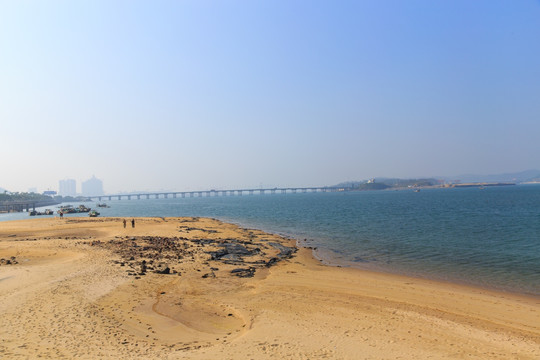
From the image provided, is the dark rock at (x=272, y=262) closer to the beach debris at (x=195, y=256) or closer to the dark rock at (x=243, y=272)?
the beach debris at (x=195, y=256)

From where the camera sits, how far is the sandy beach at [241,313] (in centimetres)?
822

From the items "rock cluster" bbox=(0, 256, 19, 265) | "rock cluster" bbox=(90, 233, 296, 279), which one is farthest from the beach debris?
"rock cluster" bbox=(0, 256, 19, 265)

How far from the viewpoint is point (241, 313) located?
1141cm

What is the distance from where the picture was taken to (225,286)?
15.0 meters

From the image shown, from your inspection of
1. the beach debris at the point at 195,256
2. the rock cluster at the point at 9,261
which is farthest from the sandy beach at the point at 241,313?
the beach debris at the point at 195,256

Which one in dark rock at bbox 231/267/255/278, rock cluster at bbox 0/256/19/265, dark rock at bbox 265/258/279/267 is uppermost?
rock cluster at bbox 0/256/19/265

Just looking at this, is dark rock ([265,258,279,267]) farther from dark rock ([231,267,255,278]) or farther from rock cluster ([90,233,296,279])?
dark rock ([231,267,255,278])

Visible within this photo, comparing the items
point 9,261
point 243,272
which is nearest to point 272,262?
point 243,272

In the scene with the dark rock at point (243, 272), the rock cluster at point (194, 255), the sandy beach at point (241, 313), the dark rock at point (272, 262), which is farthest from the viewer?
the dark rock at point (272, 262)

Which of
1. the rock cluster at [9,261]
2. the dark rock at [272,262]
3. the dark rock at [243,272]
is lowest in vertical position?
the dark rock at [272,262]

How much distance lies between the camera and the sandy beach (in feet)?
27.0

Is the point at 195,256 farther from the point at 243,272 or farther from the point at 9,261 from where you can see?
the point at 9,261

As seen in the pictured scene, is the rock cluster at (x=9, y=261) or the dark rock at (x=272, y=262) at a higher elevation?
the rock cluster at (x=9, y=261)

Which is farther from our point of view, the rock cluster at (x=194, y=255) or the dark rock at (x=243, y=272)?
the rock cluster at (x=194, y=255)
